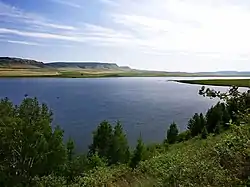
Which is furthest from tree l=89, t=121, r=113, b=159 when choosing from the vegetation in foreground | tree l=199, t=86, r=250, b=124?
tree l=199, t=86, r=250, b=124

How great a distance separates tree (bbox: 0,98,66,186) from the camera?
54.0ft

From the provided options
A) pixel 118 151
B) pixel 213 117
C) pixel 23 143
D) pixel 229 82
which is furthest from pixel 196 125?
pixel 23 143

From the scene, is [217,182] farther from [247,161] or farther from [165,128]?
[165,128]

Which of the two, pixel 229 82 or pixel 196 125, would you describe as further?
pixel 229 82

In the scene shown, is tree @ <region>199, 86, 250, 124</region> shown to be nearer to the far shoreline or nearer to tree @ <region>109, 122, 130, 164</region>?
the far shoreline

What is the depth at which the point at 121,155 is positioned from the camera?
23688mm

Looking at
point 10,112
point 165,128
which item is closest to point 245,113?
point 10,112

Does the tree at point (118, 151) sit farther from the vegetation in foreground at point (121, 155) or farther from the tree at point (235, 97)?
the tree at point (235, 97)

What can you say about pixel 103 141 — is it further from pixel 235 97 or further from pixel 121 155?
pixel 235 97

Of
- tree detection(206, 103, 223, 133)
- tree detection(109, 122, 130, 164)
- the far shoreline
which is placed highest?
the far shoreline

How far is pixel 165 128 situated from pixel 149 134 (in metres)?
3.50

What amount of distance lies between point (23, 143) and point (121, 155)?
855 centimetres

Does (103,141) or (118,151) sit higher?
(103,141)

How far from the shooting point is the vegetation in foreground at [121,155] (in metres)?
3.56
